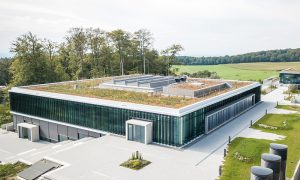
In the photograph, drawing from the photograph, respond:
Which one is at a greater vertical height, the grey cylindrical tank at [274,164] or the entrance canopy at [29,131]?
the grey cylindrical tank at [274,164]

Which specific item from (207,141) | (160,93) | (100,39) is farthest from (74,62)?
(207,141)

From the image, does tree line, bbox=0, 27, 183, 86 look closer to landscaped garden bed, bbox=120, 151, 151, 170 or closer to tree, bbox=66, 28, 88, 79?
tree, bbox=66, 28, 88, 79

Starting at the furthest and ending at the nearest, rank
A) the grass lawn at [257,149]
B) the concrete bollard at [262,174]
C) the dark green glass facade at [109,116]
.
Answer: the dark green glass facade at [109,116], the grass lawn at [257,149], the concrete bollard at [262,174]

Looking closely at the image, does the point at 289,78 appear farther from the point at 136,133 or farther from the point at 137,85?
the point at 136,133

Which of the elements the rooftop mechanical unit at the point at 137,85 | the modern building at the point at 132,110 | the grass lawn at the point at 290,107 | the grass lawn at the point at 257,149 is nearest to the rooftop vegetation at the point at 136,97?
the modern building at the point at 132,110

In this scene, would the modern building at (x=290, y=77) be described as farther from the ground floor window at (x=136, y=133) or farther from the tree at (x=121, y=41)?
the ground floor window at (x=136, y=133)

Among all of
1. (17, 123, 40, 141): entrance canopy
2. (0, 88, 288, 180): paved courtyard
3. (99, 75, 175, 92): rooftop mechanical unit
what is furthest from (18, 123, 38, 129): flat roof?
(99, 75, 175, 92): rooftop mechanical unit
